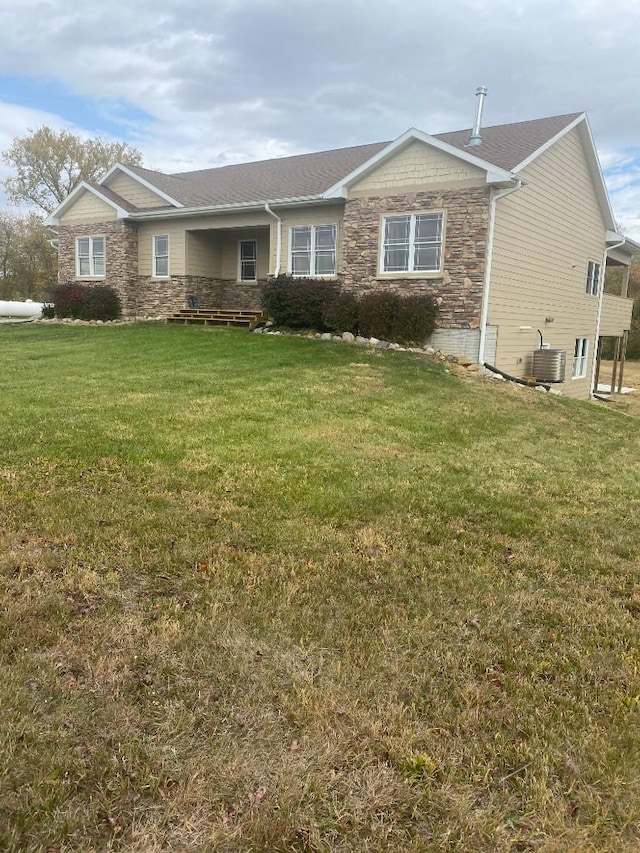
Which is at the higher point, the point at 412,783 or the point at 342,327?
the point at 342,327

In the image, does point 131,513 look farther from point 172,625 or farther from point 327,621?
point 327,621

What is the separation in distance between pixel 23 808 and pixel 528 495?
4.56 meters

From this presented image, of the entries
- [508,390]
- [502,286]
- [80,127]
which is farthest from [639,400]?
[80,127]

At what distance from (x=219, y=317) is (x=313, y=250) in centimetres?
358

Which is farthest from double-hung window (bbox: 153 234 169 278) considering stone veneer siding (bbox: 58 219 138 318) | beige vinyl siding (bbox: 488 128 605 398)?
beige vinyl siding (bbox: 488 128 605 398)

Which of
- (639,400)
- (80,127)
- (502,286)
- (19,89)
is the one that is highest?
(80,127)

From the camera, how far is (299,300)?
1573cm

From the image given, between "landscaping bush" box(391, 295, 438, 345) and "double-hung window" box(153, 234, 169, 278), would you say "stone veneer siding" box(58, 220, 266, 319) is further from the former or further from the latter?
"landscaping bush" box(391, 295, 438, 345)

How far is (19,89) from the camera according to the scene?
1864 centimetres

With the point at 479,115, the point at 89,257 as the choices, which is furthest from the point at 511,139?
the point at 89,257

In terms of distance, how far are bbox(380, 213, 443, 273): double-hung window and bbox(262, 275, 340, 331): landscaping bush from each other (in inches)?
63.2

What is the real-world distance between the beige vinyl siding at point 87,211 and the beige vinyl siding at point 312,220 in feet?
21.7

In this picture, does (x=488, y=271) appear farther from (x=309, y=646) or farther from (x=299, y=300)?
(x=309, y=646)

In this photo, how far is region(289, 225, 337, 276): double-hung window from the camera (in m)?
16.7
